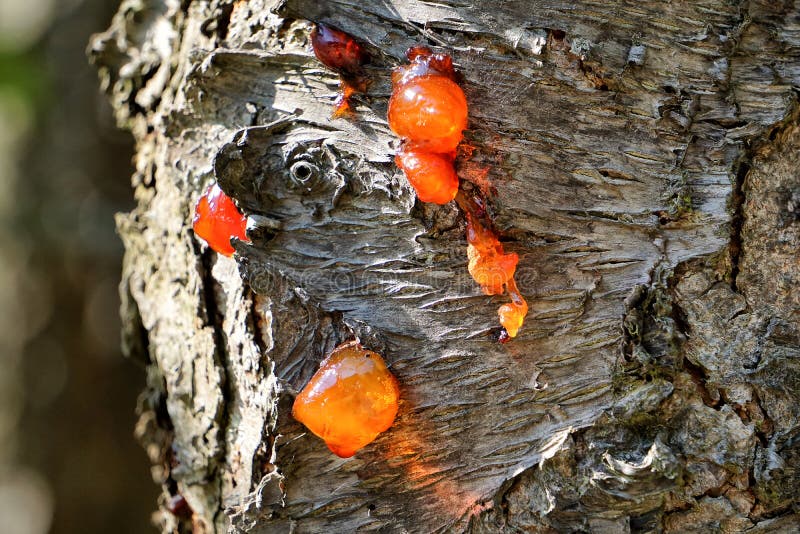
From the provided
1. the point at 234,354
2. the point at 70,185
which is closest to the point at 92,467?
the point at 70,185

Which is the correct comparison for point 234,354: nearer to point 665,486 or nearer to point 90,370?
point 665,486

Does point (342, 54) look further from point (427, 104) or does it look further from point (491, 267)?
point (491, 267)

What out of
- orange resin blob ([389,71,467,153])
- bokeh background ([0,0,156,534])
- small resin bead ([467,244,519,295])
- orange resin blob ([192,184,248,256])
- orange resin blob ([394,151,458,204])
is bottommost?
bokeh background ([0,0,156,534])

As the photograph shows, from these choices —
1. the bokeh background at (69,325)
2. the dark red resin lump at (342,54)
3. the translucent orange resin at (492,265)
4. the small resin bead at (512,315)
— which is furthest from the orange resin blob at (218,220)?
the bokeh background at (69,325)

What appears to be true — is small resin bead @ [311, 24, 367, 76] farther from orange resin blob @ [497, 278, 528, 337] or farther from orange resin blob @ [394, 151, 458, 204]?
orange resin blob @ [497, 278, 528, 337]

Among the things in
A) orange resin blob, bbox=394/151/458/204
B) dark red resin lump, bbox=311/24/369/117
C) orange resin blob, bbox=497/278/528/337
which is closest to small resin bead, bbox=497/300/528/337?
orange resin blob, bbox=497/278/528/337

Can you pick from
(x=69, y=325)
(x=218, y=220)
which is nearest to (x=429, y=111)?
(x=218, y=220)
